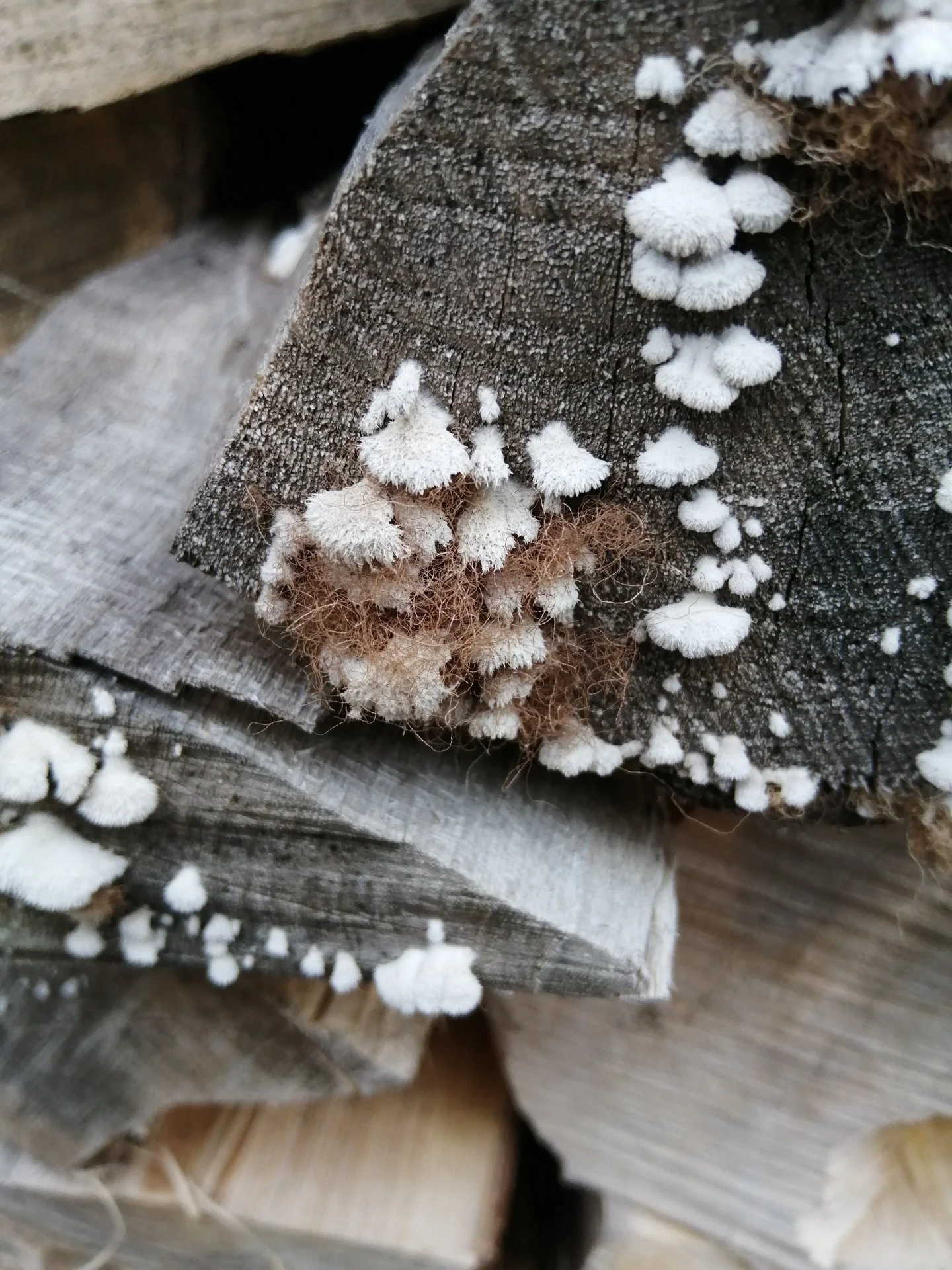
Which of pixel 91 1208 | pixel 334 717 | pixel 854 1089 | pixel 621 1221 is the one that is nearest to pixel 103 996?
pixel 91 1208

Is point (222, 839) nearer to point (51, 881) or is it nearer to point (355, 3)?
point (51, 881)

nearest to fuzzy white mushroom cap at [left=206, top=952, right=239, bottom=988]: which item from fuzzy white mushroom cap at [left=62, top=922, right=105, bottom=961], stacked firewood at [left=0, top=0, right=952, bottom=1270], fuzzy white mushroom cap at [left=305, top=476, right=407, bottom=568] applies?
stacked firewood at [left=0, top=0, right=952, bottom=1270]

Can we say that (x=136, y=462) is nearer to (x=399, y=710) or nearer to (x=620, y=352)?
(x=399, y=710)

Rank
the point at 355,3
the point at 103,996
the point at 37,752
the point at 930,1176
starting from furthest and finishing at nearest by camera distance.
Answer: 1. the point at 930,1176
2. the point at 103,996
3. the point at 355,3
4. the point at 37,752

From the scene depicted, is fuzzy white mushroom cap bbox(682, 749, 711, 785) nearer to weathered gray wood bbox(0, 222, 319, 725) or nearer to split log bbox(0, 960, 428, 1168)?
weathered gray wood bbox(0, 222, 319, 725)

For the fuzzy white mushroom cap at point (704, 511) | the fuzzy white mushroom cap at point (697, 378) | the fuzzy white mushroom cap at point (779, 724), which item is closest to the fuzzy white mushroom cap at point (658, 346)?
the fuzzy white mushroom cap at point (697, 378)

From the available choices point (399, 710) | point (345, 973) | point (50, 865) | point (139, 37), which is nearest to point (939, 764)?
point (399, 710)
